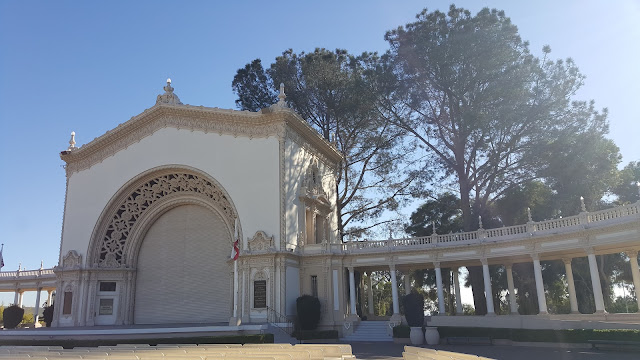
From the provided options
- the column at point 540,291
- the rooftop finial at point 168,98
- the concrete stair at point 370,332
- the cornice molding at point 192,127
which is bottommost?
the concrete stair at point 370,332

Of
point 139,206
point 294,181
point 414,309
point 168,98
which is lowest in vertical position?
point 414,309

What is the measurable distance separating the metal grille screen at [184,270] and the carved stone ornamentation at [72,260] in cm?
398

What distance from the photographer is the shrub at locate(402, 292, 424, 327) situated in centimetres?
2347

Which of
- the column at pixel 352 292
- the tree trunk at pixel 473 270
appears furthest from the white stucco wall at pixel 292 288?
the tree trunk at pixel 473 270

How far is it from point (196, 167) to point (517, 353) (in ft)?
71.2

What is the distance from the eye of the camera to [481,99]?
102 ft

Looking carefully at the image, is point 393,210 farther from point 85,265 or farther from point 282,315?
point 85,265

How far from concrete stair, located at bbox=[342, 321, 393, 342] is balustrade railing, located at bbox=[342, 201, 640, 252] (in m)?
4.48

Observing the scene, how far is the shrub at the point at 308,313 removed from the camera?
27364mm

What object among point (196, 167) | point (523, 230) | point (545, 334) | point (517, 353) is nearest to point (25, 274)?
point (196, 167)

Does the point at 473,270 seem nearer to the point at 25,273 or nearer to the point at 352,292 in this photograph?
the point at 352,292

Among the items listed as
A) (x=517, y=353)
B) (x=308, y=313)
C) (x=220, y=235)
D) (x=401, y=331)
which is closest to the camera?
(x=517, y=353)

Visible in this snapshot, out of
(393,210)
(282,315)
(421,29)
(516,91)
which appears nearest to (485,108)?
(516,91)

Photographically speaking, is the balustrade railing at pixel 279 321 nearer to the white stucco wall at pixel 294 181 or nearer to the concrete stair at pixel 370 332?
the concrete stair at pixel 370 332
